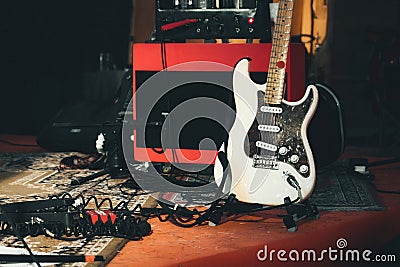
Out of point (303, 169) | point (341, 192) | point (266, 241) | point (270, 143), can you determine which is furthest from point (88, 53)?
point (266, 241)

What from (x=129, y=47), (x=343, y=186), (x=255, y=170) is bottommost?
(x=343, y=186)

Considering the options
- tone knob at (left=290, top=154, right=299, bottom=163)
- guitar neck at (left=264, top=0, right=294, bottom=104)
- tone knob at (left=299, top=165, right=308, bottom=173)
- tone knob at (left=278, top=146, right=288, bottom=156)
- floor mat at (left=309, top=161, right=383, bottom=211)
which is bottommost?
floor mat at (left=309, top=161, right=383, bottom=211)

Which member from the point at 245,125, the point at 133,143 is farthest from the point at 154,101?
the point at 245,125

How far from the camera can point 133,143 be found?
9.20ft

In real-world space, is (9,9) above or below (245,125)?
above

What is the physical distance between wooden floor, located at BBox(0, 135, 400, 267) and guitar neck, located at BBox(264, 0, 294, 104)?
41 cm

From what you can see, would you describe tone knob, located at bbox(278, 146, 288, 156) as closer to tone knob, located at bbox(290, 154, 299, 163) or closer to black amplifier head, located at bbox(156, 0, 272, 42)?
tone knob, located at bbox(290, 154, 299, 163)

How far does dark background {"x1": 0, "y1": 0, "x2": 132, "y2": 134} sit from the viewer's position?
4.09m

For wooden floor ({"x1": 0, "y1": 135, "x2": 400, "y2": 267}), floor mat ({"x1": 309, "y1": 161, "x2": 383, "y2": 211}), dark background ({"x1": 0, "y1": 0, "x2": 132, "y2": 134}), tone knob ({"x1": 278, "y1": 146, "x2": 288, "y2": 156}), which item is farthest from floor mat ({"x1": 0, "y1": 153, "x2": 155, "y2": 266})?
dark background ({"x1": 0, "y1": 0, "x2": 132, "y2": 134})

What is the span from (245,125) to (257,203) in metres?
0.26

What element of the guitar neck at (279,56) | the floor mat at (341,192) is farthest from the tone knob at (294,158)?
the floor mat at (341,192)

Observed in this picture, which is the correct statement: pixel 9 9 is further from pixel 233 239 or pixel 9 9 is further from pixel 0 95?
pixel 233 239

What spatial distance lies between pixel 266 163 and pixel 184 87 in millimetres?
574

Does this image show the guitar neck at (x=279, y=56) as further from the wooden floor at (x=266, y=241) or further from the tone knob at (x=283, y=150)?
the wooden floor at (x=266, y=241)
